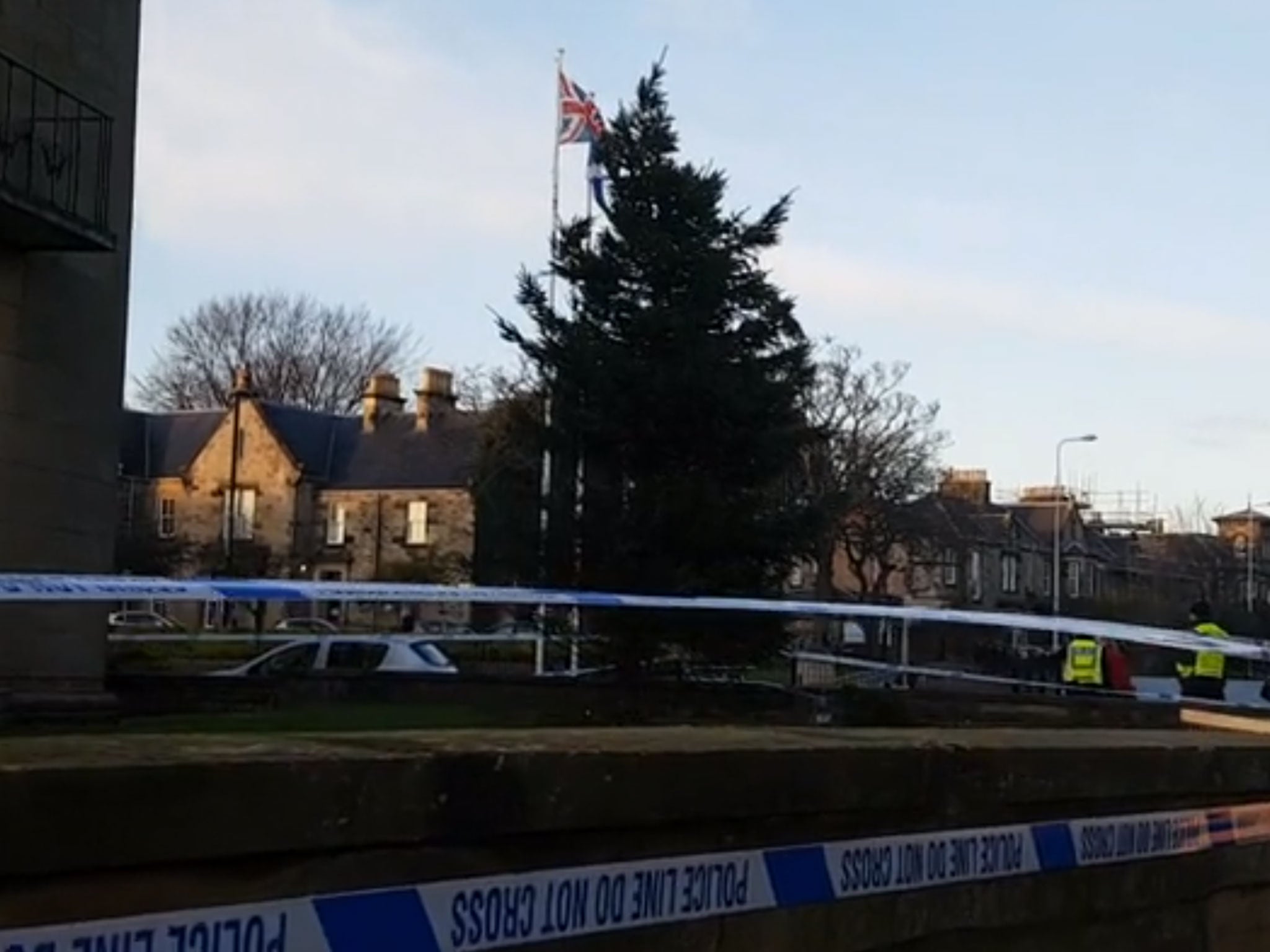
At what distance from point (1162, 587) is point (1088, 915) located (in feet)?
340

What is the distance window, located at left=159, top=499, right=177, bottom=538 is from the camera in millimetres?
81500

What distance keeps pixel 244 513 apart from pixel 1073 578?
4833 cm

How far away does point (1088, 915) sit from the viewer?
5.89 m

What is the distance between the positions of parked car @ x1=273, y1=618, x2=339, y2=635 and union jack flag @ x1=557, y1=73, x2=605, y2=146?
19668 millimetres

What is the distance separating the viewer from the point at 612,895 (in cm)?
422

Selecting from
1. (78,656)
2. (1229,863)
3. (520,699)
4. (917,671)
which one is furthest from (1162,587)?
(1229,863)

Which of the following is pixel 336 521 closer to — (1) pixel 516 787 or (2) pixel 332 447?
(2) pixel 332 447

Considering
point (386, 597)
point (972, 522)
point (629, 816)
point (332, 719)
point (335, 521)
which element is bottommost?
point (332, 719)

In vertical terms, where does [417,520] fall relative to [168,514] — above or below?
below

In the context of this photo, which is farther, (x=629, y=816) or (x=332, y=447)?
(x=332, y=447)

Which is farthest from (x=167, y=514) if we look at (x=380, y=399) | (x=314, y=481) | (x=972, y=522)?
(x=972, y=522)

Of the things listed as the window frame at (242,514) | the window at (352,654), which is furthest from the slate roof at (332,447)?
the window at (352,654)

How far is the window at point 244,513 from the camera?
80438 millimetres

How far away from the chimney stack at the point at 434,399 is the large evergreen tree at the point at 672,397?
5131cm
